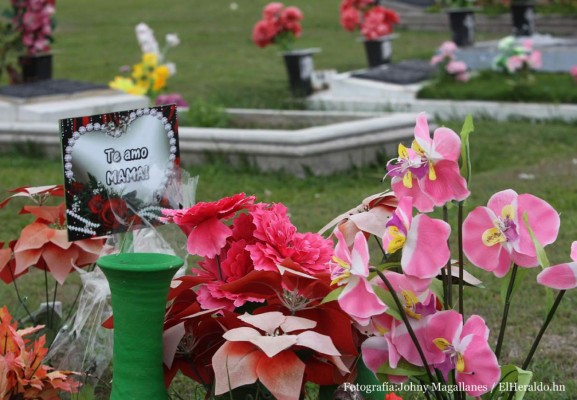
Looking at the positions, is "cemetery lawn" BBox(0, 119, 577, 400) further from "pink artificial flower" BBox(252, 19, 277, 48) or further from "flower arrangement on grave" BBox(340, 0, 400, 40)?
"flower arrangement on grave" BBox(340, 0, 400, 40)

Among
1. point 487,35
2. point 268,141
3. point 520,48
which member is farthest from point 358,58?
point 268,141

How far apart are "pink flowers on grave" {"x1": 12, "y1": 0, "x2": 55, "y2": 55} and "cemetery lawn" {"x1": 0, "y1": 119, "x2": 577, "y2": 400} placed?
163cm

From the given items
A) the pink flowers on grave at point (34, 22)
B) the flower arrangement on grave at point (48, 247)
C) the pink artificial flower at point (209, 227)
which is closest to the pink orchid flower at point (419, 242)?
the pink artificial flower at point (209, 227)

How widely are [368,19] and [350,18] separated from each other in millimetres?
320

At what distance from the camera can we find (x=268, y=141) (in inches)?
264

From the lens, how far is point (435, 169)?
1.89 meters

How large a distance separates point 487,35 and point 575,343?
44.7 feet

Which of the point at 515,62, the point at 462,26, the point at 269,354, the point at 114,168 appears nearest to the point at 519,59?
the point at 515,62

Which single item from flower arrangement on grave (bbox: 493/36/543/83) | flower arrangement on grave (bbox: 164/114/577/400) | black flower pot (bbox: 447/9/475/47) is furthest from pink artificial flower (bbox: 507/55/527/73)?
flower arrangement on grave (bbox: 164/114/577/400)

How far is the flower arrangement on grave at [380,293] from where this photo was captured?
185cm

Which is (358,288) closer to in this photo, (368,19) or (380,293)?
(380,293)

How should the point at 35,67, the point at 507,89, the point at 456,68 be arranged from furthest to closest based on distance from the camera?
the point at 456,68, the point at 507,89, the point at 35,67

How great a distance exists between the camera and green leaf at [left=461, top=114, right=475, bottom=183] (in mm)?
1855

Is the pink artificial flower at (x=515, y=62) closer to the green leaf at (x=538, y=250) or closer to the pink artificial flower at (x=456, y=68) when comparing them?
A: the pink artificial flower at (x=456, y=68)
